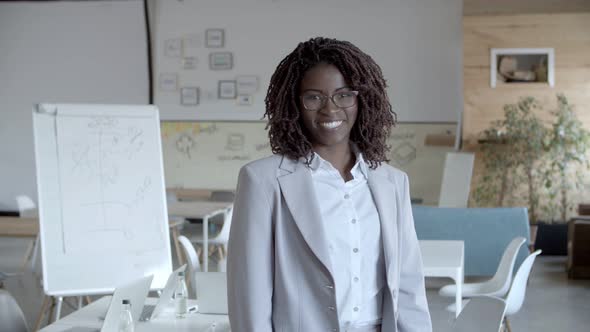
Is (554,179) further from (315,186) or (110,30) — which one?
(315,186)

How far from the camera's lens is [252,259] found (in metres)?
1.63

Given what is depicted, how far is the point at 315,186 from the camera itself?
172cm

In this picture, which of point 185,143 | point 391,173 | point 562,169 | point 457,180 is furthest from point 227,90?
point 391,173

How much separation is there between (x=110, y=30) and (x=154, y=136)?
22.1ft

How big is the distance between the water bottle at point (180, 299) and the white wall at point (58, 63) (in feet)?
25.4

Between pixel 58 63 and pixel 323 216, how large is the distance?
997 cm

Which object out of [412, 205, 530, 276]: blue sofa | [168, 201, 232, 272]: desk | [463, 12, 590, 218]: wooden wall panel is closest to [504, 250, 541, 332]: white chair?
[412, 205, 530, 276]: blue sofa

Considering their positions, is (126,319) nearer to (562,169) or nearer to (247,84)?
(562,169)

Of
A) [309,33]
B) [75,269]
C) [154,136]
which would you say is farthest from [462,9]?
[75,269]

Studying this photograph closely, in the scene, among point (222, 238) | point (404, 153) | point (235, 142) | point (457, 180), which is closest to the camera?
point (222, 238)

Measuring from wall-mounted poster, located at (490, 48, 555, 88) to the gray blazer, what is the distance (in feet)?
24.9

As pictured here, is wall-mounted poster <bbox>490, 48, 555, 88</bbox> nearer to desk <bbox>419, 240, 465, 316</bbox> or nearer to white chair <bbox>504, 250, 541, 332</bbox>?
desk <bbox>419, 240, 465, 316</bbox>

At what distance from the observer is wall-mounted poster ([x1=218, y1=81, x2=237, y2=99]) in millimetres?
10195

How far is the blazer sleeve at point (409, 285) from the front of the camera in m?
1.79
